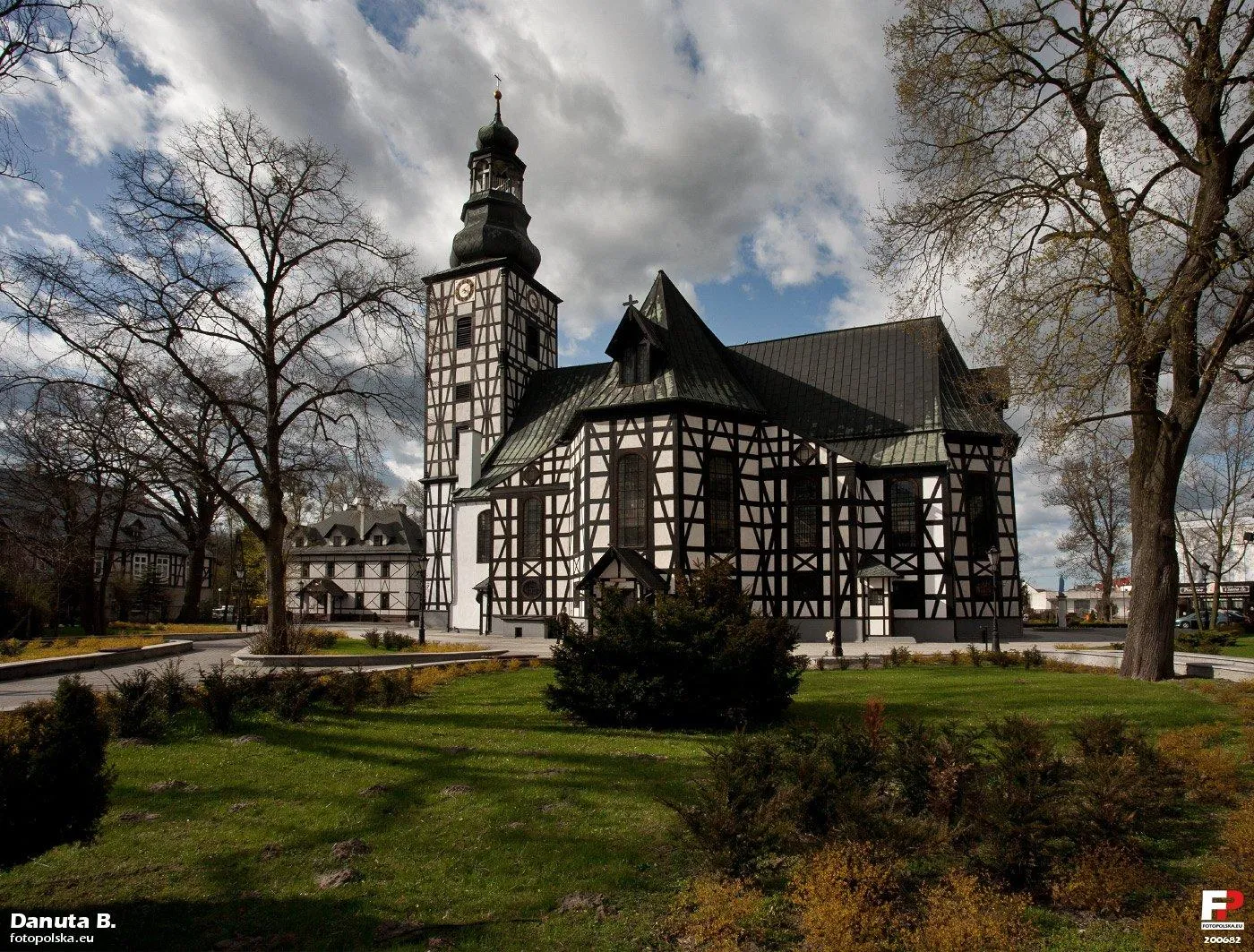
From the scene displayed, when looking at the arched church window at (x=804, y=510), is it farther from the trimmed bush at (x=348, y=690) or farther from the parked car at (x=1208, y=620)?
the parked car at (x=1208, y=620)

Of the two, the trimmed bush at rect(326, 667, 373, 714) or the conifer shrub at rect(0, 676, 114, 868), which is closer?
the conifer shrub at rect(0, 676, 114, 868)

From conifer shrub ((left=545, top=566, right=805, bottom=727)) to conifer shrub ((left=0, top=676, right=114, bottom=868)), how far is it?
656cm

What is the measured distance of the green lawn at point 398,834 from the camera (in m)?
6.12

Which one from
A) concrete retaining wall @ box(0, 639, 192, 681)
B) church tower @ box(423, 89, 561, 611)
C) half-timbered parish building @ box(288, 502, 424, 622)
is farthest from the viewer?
half-timbered parish building @ box(288, 502, 424, 622)

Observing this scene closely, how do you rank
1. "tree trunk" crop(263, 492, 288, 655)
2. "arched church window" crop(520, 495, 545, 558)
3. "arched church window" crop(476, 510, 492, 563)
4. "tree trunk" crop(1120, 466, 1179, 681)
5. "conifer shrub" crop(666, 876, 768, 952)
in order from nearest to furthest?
"conifer shrub" crop(666, 876, 768, 952)
"tree trunk" crop(1120, 466, 1179, 681)
"tree trunk" crop(263, 492, 288, 655)
"arched church window" crop(520, 495, 545, 558)
"arched church window" crop(476, 510, 492, 563)

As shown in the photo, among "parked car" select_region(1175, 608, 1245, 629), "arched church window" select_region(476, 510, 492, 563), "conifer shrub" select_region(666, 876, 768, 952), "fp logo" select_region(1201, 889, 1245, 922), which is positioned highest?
"arched church window" select_region(476, 510, 492, 563)

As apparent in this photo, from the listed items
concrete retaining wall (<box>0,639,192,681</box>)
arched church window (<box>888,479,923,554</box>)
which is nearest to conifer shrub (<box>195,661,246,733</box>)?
concrete retaining wall (<box>0,639,192,681</box>)

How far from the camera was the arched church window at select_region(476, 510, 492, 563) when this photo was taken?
38.9 metres

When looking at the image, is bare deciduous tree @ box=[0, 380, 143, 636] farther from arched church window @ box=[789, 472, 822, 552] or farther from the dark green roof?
arched church window @ box=[789, 472, 822, 552]

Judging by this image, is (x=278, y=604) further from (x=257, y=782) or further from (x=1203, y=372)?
(x=1203, y=372)

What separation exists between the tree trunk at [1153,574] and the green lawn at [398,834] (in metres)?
3.68

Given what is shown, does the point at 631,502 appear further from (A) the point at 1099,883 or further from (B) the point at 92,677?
(A) the point at 1099,883

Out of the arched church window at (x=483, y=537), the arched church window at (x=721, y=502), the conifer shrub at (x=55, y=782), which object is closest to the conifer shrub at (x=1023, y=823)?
the conifer shrub at (x=55, y=782)

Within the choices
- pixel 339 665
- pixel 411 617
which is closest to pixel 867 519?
pixel 339 665
